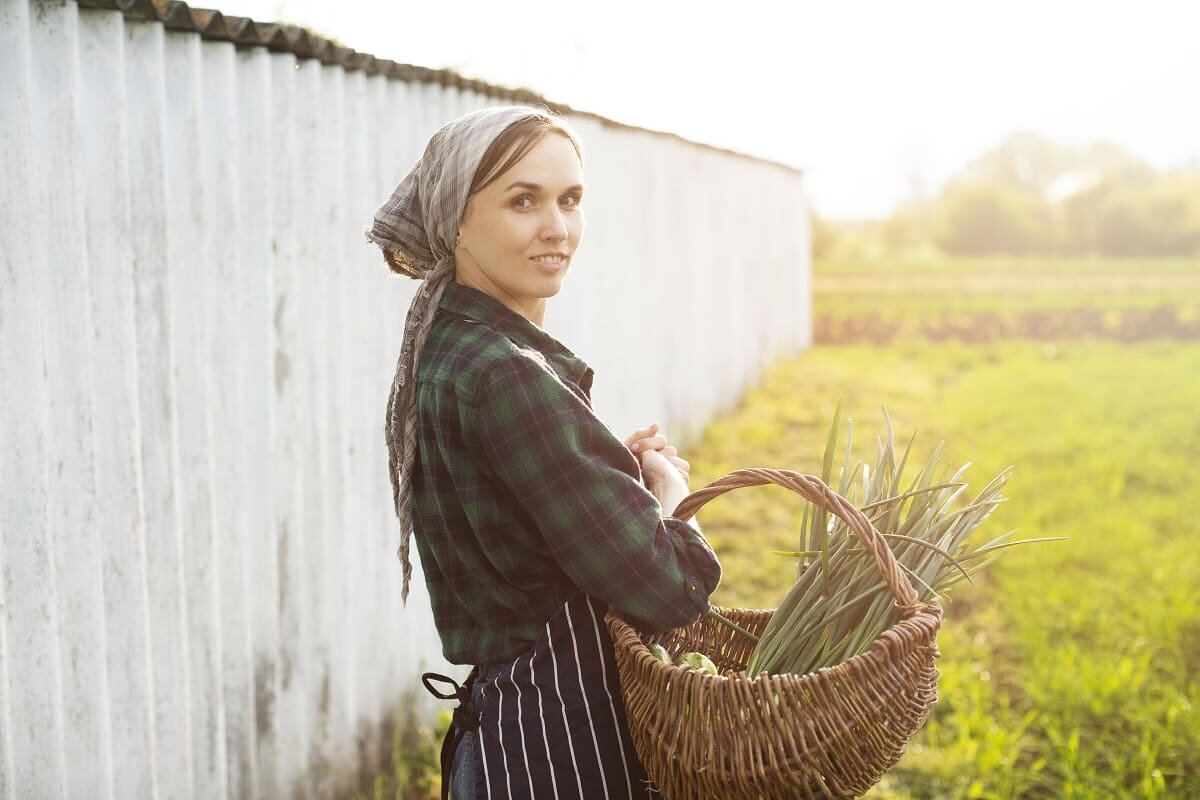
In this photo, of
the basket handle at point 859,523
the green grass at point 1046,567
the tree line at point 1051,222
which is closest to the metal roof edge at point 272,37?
the basket handle at point 859,523

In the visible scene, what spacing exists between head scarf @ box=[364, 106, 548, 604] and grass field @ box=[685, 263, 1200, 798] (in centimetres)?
75

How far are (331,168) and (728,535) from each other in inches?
144

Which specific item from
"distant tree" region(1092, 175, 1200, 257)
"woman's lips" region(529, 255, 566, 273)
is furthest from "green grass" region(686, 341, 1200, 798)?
"distant tree" region(1092, 175, 1200, 257)

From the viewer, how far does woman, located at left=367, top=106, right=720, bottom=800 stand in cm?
150

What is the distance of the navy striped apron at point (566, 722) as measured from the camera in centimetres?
166

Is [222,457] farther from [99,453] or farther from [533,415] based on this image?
[533,415]

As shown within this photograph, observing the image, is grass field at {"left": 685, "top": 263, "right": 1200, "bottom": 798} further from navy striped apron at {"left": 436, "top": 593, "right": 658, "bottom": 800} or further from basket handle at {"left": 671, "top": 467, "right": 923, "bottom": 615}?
navy striped apron at {"left": 436, "top": 593, "right": 658, "bottom": 800}

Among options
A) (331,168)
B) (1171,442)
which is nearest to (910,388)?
(1171,442)

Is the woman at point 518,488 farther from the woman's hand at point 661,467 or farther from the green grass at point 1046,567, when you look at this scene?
the green grass at point 1046,567

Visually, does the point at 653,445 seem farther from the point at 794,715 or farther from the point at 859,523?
the point at 794,715

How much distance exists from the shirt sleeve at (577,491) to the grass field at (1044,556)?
589 millimetres

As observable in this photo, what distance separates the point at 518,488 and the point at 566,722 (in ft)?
1.35

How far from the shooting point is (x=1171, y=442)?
29.0ft

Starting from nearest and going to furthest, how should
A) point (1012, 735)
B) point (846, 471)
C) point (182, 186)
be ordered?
point (846, 471), point (182, 186), point (1012, 735)
